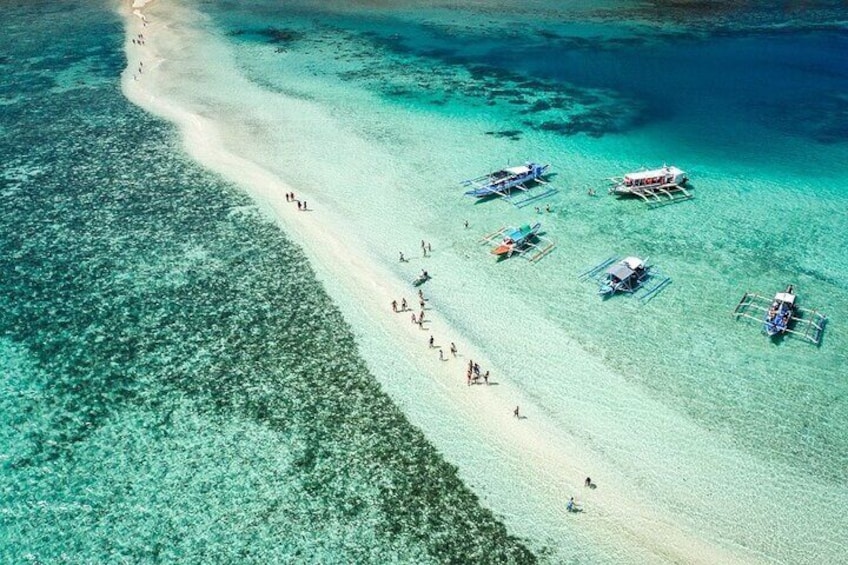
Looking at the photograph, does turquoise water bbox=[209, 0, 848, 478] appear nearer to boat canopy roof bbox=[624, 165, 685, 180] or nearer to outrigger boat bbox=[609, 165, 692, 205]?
outrigger boat bbox=[609, 165, 692, 205]

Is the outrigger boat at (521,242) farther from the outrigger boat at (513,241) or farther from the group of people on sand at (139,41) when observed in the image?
the group of people on sand at (139,41)

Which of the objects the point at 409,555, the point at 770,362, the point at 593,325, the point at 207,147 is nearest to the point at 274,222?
the point at 207,147

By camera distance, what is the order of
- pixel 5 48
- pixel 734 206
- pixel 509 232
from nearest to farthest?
1. pixel 509 232
2. pixel 734 206
3. pixel 5 48

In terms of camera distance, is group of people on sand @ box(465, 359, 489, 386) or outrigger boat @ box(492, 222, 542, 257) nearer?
group of people on sand @ box(465, 359, 489, 386)

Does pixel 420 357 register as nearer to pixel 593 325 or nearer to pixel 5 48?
pixel 593 325

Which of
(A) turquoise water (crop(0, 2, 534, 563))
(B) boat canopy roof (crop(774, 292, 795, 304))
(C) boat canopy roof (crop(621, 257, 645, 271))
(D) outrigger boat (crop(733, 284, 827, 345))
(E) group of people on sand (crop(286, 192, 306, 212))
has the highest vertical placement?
(C) boat canopy roof (crop(621, 257, 645, 271))

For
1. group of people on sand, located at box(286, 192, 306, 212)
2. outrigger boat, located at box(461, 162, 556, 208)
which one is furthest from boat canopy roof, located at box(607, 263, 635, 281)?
group of people on sand, located at box(286, 192, 306, 212)

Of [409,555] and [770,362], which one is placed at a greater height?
[770,362]
